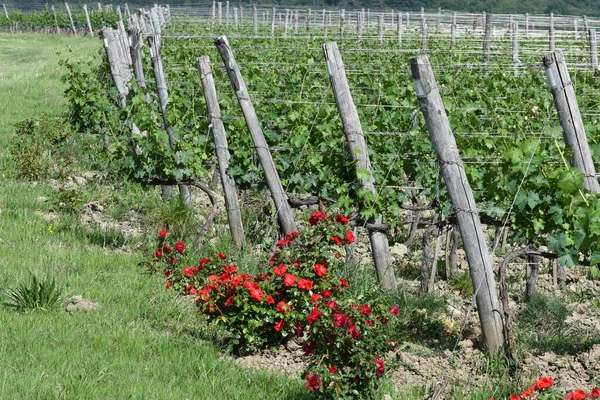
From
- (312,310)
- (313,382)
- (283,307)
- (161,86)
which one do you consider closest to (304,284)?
(283,307)

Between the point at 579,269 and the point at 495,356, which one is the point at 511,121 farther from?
the point at 495,356

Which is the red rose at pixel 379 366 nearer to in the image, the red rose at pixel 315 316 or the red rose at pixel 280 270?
the red rose at pixel 315 316

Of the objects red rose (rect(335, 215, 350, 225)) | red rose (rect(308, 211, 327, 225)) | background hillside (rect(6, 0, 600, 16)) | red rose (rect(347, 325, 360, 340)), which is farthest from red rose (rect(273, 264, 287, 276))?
background hillside (rect(6, 0, 600, 16))

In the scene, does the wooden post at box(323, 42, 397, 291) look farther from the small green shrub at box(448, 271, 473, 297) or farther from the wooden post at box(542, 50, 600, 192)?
the wooden post at box(542, 50, 600, 192)

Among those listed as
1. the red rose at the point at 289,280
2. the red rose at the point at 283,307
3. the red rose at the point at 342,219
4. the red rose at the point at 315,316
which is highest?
the red rose at the point at 342,219

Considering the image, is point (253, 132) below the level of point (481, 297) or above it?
above

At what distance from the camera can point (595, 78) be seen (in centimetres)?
1072

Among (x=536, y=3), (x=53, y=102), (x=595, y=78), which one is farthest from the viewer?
(x=536, y=3)

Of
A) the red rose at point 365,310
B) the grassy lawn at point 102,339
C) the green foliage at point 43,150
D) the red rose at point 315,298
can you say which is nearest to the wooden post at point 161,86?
the grassy lawn at point 102,339

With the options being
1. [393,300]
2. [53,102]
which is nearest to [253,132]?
[393,300]

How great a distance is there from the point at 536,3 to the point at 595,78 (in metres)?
119

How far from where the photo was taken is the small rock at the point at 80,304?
581 cm

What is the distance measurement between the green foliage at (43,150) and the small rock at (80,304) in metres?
4.23

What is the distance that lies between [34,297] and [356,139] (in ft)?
8.34
